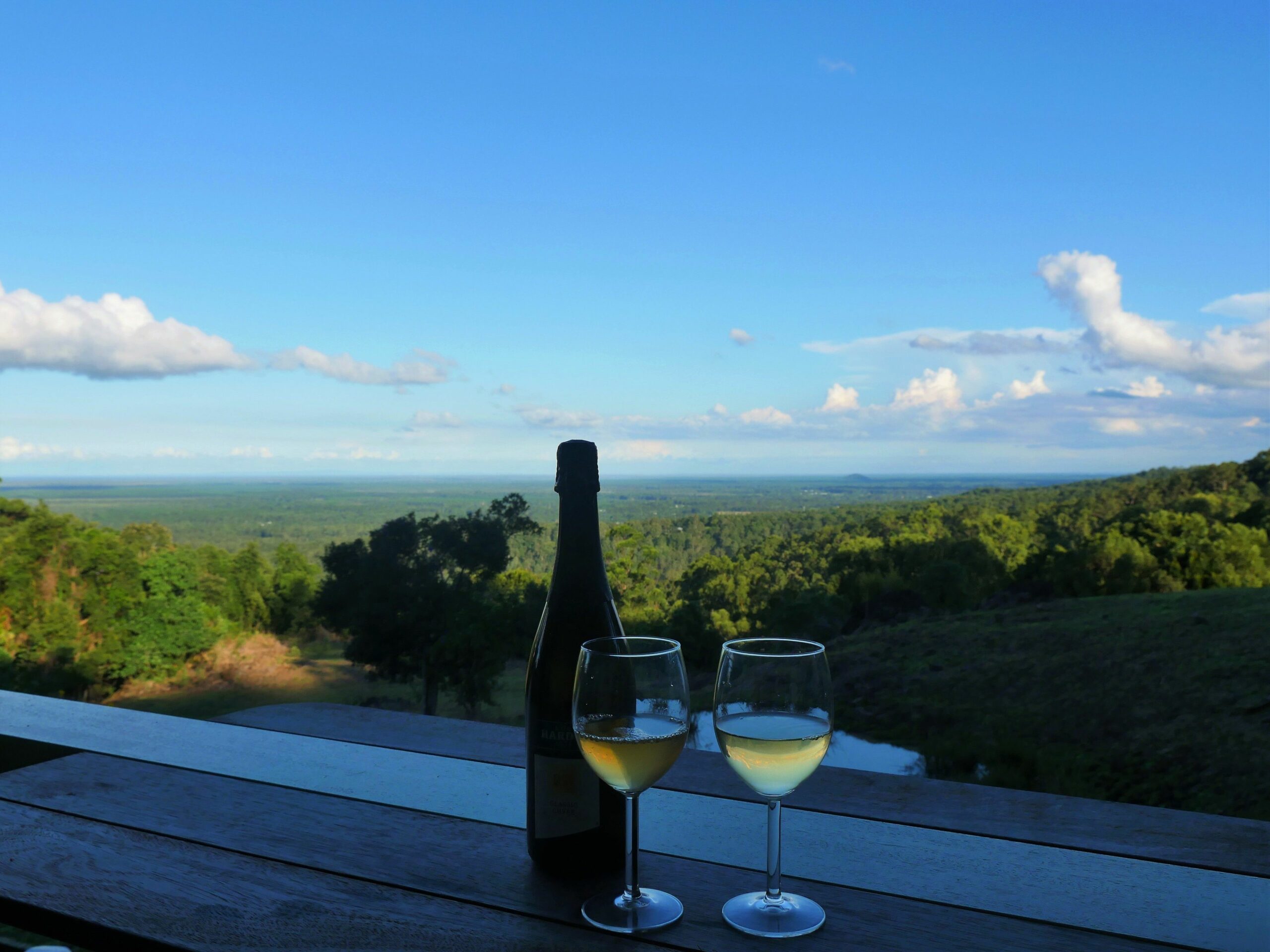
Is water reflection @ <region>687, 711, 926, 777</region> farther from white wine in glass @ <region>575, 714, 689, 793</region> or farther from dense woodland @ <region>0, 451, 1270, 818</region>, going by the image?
white wine in glass @ <region>575, 714, 689, 793</region>

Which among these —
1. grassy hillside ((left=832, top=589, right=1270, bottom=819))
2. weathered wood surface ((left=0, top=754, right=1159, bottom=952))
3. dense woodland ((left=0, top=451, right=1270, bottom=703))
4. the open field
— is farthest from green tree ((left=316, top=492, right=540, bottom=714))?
weathered wood surface ((left=0, top=754, right=1159, bottom=952))

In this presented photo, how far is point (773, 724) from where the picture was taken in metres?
0.59

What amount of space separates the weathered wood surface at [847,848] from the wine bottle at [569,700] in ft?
0.29

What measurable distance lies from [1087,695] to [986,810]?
452 cm

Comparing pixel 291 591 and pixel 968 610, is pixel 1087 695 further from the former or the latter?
pixel 291 591

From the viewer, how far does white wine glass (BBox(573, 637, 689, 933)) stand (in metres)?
0.59

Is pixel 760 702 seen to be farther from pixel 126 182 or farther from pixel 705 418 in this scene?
pixel 126 182

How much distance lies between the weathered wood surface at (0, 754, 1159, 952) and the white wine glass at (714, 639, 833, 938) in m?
0.03

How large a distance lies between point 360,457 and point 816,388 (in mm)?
5053

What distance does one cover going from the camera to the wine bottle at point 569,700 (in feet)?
2.28

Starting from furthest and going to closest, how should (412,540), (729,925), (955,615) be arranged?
(412,540) < (955,615) < (729,925)

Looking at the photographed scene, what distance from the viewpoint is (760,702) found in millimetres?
601

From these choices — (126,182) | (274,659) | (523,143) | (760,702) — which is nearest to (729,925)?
(760,702)

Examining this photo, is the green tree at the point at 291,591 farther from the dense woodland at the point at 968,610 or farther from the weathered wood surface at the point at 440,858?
the weathered wood surface at the point at 440,858
